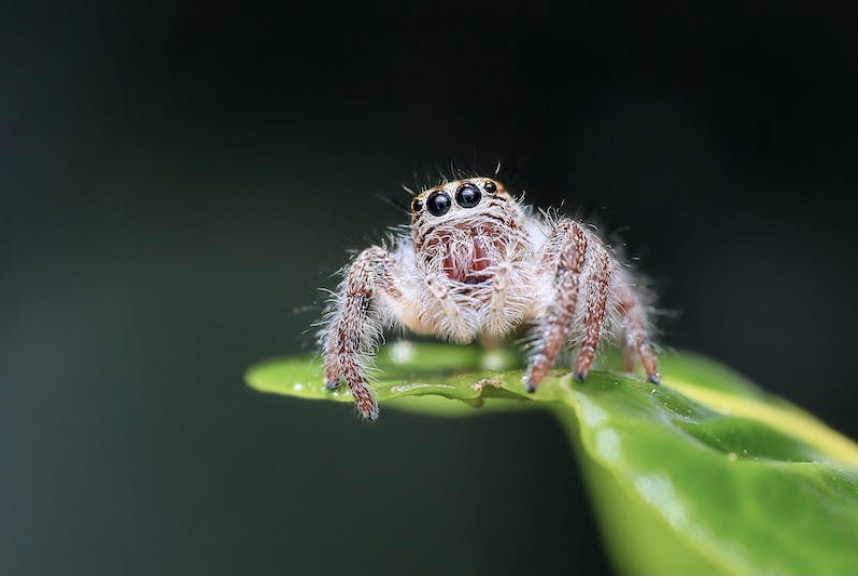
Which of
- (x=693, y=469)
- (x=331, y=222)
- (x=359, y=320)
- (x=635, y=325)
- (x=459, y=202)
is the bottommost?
(x=693, y=469)

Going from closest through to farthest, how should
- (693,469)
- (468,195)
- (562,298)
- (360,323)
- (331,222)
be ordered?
(693,469), (562,298), (360,323), (468,195), (331,222)

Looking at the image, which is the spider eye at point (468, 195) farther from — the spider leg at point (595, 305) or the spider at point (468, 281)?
the spider leg at point (595, 305)

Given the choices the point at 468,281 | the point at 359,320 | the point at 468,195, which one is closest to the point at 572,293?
the point at 468,281

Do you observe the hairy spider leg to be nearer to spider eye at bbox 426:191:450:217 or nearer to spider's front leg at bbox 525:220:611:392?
spider eye at bbox 426:191:450:217

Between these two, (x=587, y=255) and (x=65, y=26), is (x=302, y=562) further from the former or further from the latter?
(x=65, y=26)

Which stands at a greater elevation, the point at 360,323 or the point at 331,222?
the point at 331,222

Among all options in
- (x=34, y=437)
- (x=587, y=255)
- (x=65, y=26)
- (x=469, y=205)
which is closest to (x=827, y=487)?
(x=587, y=255)

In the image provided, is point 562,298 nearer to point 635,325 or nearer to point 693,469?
point 635,325
